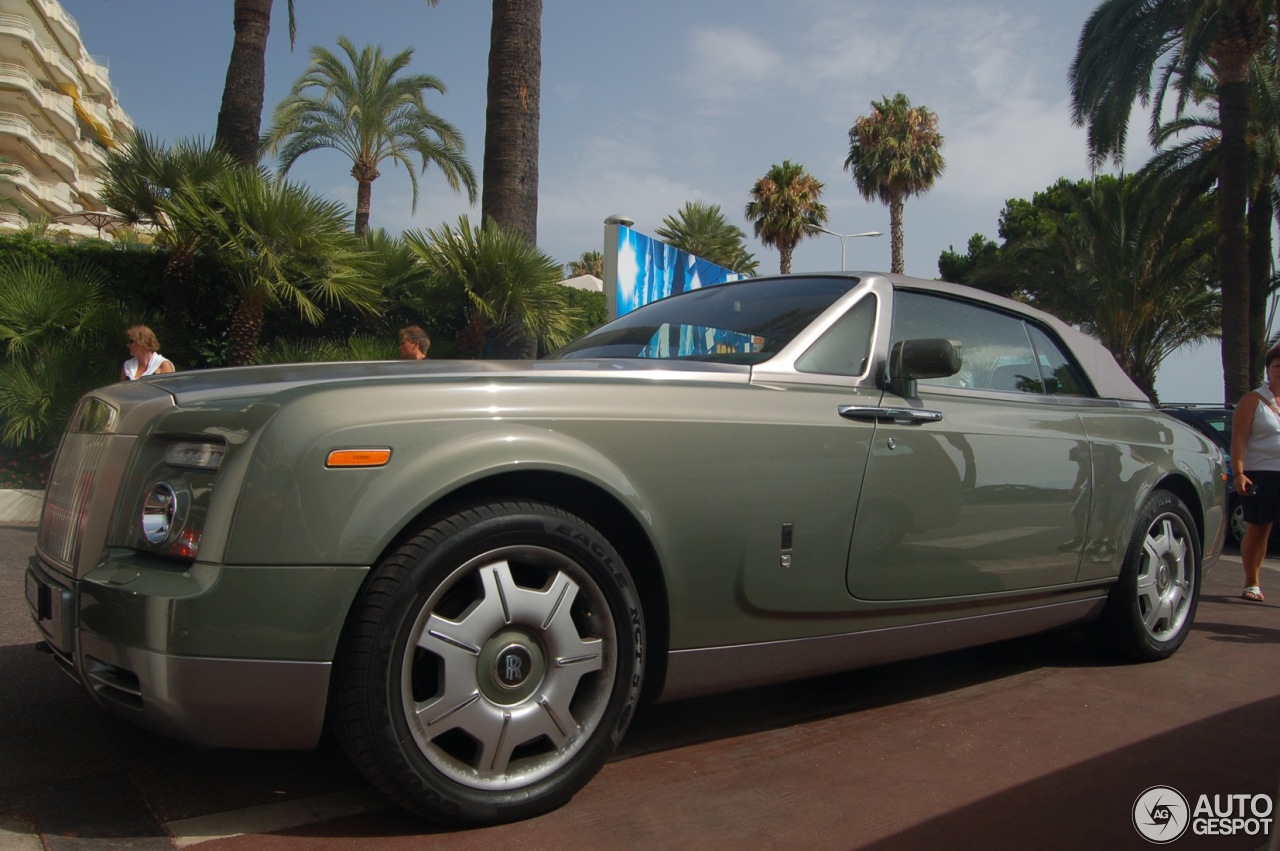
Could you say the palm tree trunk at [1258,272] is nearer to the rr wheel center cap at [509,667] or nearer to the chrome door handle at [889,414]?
the chrome door handle at [889,414]

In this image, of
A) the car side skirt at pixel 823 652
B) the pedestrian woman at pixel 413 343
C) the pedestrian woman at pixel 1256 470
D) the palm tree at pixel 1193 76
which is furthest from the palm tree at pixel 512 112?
the palm tree at pixel 1193 76

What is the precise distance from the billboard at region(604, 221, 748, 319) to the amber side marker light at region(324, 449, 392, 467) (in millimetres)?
6653

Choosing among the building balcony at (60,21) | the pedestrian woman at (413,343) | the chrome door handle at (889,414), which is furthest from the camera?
the building balcony at (60,21)

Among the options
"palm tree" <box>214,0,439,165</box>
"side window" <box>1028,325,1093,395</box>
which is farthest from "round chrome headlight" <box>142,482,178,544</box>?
"palm tree" <box>214,0,439,165</box>

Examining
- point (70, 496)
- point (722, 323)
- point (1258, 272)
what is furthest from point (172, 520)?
point (1258, 272)

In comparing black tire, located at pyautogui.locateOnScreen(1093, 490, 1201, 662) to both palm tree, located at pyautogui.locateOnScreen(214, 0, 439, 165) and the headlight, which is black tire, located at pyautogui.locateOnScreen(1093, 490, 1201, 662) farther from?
palm tree, located at pyautogui.locateOnScreen(214, 0, 439, 165)

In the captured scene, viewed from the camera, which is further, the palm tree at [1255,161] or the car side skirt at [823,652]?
Answer: the palm tree at [1255,161]

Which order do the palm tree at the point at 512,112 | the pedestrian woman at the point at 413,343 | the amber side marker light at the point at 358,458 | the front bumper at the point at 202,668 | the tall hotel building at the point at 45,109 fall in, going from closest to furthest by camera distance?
the front bumper at the point at 202,668
the amber side marker light at the point at 358,458
the pedestrian woman at the point at 413,343
the palm tree at the point at 512,112
the tall hotel building at the point at 45,109

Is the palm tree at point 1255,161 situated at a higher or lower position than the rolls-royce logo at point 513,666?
higher

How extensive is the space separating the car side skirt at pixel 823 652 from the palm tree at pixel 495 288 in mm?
6896

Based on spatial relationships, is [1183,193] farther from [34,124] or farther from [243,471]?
[34,124]

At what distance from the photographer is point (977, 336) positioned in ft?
13.2

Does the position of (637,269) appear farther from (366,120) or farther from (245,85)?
(366,120)

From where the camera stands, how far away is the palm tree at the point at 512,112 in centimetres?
958
